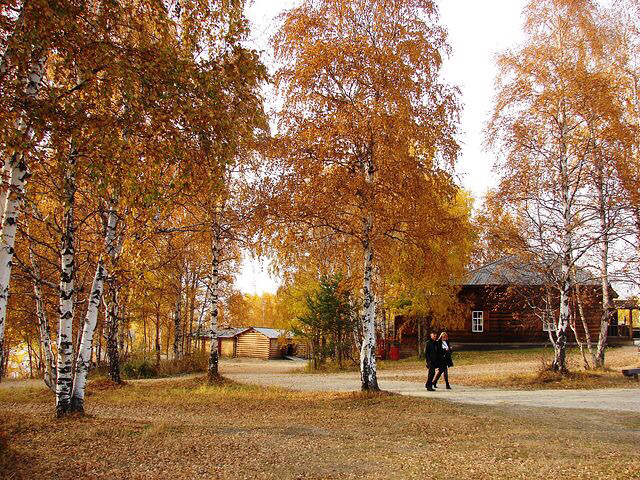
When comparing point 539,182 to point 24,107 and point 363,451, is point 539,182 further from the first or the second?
point 24,107

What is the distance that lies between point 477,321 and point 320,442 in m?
30.3

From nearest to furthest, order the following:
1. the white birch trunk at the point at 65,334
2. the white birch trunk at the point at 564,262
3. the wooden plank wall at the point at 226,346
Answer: the white birch trunk at the point at 65,334 → the white birch trunk at the point at 564,262 → the wooden plank wall at the point at 226,346

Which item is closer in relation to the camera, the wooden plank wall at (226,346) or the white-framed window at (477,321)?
the white-framed window at (477,321)

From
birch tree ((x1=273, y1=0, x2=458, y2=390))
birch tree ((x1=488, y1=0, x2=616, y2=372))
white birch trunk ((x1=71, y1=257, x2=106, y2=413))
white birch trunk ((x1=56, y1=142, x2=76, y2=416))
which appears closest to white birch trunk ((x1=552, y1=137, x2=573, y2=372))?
birch tree ((x1=488, y1=0, x2=616, y2=372))

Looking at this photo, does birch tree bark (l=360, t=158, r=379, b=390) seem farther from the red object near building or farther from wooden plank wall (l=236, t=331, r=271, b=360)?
wooden plank wall (l=236, t=331, r=271, b=360)

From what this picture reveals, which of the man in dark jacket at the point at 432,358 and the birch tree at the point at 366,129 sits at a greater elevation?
the birch tree at the point at 366,129

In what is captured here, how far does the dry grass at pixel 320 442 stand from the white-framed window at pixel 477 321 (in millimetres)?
24921

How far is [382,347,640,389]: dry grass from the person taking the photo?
1639 centimetres

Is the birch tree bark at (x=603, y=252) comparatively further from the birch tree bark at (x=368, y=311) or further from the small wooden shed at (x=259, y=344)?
the small wooden shed at (x=259, y=344)

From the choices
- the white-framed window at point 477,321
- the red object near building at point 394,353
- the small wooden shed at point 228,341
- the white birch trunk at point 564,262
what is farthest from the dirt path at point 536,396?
the small wooden shed at point 228,341

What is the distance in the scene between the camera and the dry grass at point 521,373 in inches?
645

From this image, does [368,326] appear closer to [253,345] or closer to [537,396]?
[537,396]

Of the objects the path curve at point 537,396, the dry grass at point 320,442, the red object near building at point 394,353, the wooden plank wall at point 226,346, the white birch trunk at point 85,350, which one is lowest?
the wooden plank wall at point 226,346

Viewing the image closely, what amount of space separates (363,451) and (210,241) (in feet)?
44.3
